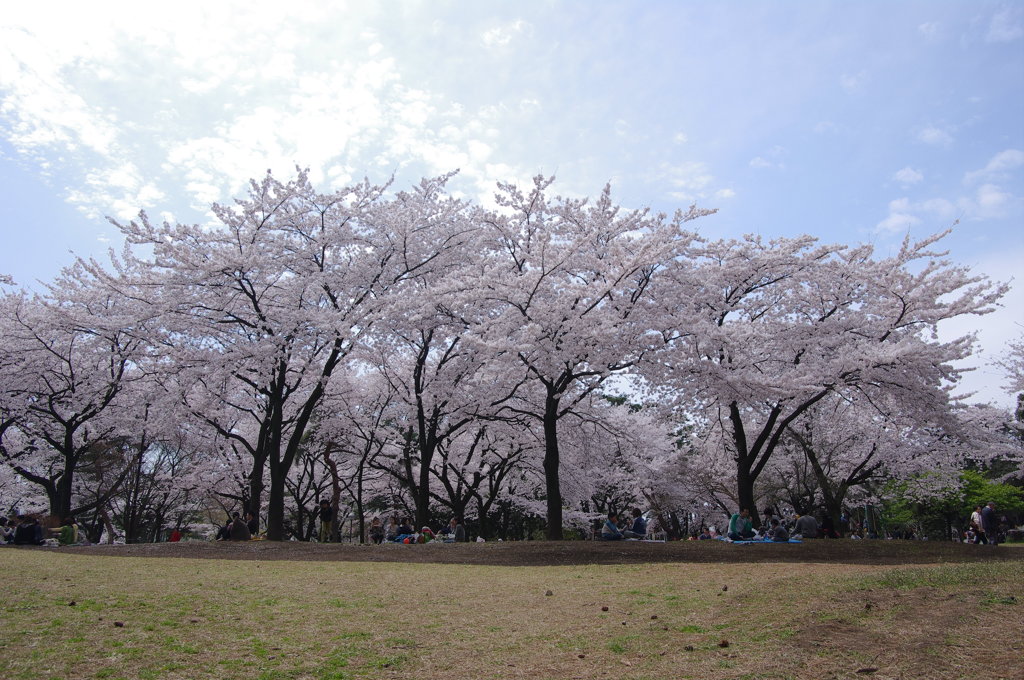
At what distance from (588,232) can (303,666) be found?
48.9 feet

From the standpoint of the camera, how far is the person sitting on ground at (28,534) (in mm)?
16047

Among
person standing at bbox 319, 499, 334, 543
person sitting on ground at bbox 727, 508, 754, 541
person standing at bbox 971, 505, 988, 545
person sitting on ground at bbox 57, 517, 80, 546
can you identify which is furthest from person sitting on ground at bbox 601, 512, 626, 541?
person sitting on ground at bbox 57, 517, 80, 546

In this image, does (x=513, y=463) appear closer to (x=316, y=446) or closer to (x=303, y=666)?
(x=316, y=446)

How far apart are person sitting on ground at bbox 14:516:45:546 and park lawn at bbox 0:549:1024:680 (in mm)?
8543

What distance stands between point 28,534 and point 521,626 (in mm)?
14945

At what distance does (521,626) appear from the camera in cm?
638

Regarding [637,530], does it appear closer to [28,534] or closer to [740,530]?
[740,530]

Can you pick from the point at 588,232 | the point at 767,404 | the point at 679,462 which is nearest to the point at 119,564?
the point at 588,232

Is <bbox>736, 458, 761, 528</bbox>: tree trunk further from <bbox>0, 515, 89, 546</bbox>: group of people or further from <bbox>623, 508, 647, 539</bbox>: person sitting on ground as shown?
<bbox>0, 515, 89, 546</bbox>: group of people

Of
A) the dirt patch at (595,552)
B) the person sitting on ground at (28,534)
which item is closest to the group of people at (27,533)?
the person sitting on ground at (28,534)

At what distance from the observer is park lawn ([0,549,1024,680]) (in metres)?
4.89

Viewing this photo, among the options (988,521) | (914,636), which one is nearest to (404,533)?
(914,636)

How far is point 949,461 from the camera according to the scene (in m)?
27.0

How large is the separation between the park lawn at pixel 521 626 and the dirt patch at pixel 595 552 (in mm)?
2822
